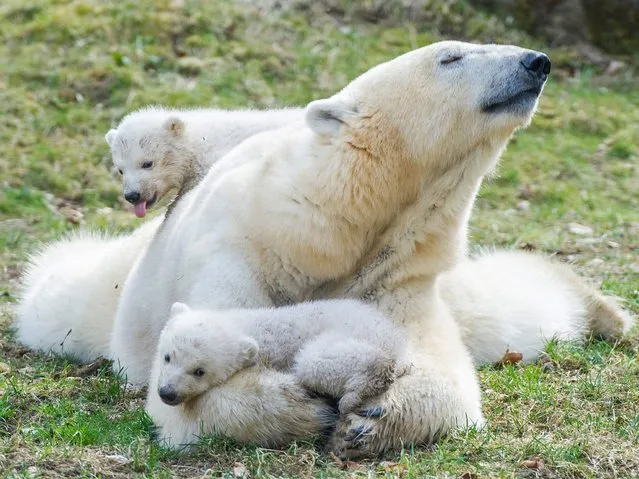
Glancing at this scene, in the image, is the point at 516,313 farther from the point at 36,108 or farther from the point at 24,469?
the point at 36,108

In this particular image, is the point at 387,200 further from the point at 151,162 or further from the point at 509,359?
the point at 151,162

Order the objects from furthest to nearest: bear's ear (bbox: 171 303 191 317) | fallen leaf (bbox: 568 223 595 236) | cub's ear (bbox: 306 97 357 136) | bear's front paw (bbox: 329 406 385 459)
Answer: fallen leaf (bbox: 568 223 595 236)
cub's ear (bbox: 306 97 357 136)
bear's ear (bbox: 171 303 191 317)
bear's front paw (bbox: 329 406 385 459)

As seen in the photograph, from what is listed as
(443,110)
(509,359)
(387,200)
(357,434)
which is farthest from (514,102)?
(509,359)

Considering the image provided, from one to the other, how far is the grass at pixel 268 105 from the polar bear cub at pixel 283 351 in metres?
0.26

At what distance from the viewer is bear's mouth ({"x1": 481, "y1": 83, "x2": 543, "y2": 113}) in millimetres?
4578

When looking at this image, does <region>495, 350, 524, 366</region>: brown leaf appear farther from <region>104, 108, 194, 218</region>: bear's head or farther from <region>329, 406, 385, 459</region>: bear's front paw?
<region>104, 108, 194, 218</region>: bear's head

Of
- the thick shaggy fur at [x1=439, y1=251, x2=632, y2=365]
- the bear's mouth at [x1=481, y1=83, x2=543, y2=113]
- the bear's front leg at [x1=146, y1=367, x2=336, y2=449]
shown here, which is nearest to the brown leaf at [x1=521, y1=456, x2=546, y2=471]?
the bear's front leg at [x1=146, y1=367, x2=336, y2=449]

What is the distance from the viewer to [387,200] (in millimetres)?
4660

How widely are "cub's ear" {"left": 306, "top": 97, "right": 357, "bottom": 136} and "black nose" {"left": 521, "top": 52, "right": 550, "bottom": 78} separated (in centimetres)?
75

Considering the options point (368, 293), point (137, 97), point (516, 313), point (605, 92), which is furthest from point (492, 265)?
point (605, 92)

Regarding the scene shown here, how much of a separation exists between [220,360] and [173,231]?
52.3 inches

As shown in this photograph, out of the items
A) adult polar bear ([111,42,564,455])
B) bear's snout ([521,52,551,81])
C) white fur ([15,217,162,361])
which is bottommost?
white fur ([15,217,162,361])

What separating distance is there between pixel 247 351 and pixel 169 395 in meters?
0.34

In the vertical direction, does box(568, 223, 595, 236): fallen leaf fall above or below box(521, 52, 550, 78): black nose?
below
